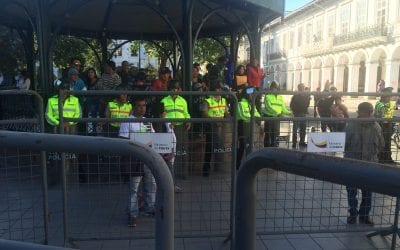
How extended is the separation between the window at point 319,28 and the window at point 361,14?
7496 mm

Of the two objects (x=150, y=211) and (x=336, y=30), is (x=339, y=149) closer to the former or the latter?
(x=150, y=211)

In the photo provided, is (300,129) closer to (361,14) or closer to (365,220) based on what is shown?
(365,220)

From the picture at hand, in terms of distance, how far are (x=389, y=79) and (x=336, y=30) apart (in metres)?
13.6

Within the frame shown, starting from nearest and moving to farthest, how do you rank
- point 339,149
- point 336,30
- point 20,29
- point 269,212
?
point 339,149 < point 269,212 < point 20,29 < point 336,30

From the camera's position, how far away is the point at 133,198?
16.8 feet

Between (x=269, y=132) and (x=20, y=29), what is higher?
(x=20, y=29)

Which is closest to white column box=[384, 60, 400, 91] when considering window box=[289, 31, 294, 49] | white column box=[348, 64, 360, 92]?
white column box=[348, 64, 360, 92]

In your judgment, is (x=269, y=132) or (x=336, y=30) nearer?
(x=269, y=132)

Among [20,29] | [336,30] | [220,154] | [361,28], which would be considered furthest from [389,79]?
[220,154]

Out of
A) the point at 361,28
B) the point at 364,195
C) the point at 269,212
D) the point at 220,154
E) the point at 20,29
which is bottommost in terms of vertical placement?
the point at 269,212

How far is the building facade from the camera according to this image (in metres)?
37.3

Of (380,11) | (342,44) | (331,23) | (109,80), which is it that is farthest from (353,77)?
(109,80)

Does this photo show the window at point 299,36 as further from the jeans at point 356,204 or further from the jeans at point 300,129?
the jeans at point 356,204

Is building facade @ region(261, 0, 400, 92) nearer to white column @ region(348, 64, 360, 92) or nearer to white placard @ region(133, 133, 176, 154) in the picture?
white column @ region(348, 64, 360, 92)
